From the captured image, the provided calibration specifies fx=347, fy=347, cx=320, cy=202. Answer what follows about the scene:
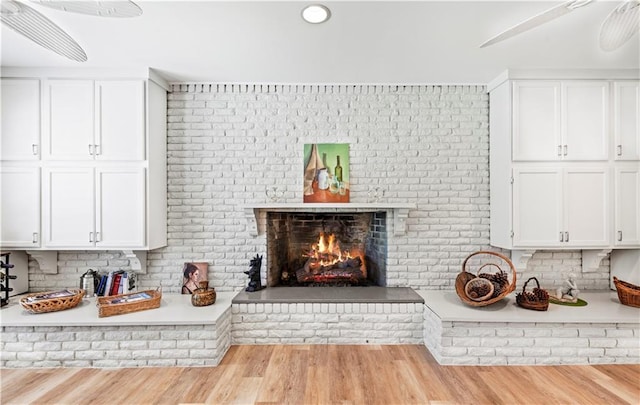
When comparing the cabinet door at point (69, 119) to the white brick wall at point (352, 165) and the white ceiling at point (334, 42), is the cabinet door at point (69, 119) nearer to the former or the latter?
the white ceiling at point (334, 42)

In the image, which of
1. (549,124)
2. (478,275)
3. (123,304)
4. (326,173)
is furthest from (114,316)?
(549,124)

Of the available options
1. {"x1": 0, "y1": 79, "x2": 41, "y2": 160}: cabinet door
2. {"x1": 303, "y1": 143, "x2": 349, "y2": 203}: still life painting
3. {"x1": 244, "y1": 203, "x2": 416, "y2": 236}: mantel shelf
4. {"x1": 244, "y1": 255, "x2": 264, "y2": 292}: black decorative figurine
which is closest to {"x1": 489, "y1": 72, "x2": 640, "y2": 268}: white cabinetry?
{"x1": 244, "y1": 203, "x2": 416, "y2": 236}: mantel shelf

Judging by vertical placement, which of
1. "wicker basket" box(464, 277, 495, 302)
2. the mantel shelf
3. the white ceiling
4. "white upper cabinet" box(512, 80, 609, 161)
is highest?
the white ceiling

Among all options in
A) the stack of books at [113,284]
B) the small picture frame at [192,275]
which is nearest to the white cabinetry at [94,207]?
the stack of books at [113,284]

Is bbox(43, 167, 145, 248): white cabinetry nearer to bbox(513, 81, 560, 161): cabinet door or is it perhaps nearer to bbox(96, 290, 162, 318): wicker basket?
bbox(96, 290, 162, 318): wicker basket

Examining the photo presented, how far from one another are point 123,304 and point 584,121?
Result: 4.31 m

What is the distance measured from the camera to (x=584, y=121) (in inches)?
124

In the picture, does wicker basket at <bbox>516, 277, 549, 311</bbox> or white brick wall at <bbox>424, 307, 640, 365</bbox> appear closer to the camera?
white brick wall at <bbox>424, 307, 640, 365</bbox>

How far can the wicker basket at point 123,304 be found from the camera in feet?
9.04

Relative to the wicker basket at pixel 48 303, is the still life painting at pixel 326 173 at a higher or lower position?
higher

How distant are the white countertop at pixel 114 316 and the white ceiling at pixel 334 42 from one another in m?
2.09

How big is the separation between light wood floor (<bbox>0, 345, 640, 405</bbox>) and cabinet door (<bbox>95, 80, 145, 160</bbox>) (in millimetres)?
1803

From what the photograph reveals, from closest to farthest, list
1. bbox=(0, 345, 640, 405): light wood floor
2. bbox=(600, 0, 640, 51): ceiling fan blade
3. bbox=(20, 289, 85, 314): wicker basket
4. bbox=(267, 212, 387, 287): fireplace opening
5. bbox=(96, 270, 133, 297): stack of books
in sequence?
bbox=(600, 0, 640, 51): ceiling fan blade < bbox=(0, 345, 640, 405): light wood floor < bbox=(20, 289, 85, 314): wicker basket < bbox=(96, 270, 133, 297): stack of books < bbox=(267, 212, 387, 287): fireplace opening

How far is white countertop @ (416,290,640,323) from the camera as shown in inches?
107
